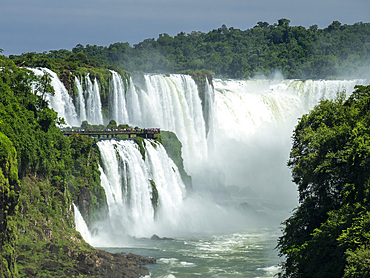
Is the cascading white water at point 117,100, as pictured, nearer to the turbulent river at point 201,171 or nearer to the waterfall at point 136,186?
the turbulent river at point 201,171

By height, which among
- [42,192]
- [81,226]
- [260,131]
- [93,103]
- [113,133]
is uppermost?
[93,103]

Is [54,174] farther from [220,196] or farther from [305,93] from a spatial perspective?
[305,93]

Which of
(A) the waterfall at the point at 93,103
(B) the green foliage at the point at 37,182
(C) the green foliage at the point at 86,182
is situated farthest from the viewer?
(A) the waterfall at the point at 93,103

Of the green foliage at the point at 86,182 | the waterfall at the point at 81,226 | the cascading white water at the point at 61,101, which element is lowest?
the waterfall at the point at 81,226

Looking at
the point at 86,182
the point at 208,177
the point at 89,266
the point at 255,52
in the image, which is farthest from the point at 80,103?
the point at 255,52

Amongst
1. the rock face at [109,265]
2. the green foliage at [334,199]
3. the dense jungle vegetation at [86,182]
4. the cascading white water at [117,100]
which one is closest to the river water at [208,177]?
the cascading white water at [117,100]

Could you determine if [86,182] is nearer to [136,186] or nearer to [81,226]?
[81,226]

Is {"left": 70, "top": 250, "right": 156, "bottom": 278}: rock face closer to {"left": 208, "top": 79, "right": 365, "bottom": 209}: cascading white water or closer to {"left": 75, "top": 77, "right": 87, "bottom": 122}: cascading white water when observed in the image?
{"left": 75, "top": 77, "right": 87, "bottom": 122}: cascading white water
